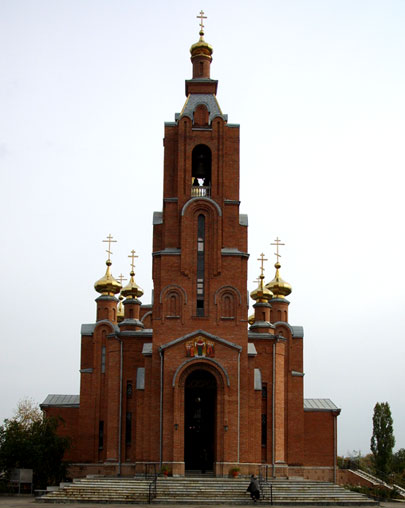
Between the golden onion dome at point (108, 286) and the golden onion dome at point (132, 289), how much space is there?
1667 mm

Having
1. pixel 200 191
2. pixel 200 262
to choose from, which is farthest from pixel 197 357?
pixel 200 191

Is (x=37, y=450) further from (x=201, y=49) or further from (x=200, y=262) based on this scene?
(x=201, y=49)

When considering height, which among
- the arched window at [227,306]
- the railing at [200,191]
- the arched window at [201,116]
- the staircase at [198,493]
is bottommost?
the staircase at [198,493]

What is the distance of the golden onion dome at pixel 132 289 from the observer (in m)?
47.8

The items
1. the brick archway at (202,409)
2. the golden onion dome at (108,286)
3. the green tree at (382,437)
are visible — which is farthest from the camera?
the green tree at (382,437)

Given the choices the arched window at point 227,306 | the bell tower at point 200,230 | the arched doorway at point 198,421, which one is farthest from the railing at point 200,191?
the arched doorway at point 198,421

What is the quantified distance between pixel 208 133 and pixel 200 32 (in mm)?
5879

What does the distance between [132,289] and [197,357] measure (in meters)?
13.1

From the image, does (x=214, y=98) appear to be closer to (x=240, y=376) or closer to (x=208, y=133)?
(x=208, y=133)

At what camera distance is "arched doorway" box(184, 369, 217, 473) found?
3669 centimetres

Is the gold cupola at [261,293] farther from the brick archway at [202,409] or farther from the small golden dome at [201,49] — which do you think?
the small golden dome at [201,49]

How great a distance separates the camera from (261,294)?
46031 millimetres

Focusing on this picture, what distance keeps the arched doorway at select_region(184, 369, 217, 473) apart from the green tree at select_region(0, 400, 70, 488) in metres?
5.97

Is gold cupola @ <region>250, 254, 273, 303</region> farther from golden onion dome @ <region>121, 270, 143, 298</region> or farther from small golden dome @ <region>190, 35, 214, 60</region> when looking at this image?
small golden dome @ <region>190, 35, 214, 60</region>
